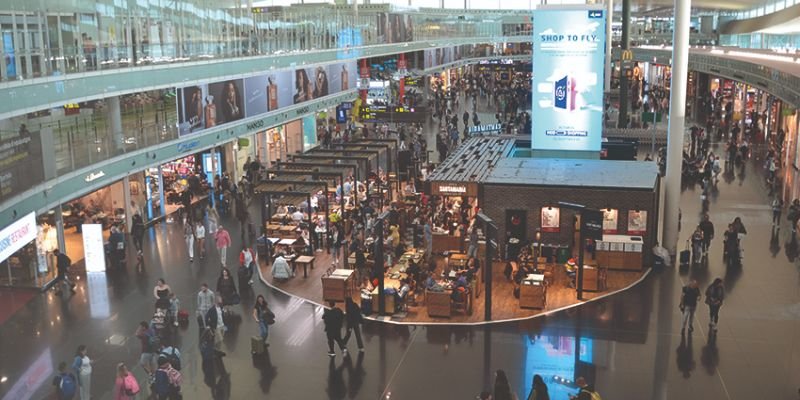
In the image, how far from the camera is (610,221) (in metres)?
20.1

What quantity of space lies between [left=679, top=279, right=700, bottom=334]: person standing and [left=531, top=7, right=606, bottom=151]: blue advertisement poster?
9486 millimetres

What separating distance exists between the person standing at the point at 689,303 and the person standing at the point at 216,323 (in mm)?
8843

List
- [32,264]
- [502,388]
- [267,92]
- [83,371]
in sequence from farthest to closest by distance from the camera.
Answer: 1. [267,92]
2. [32,264]
3. [83,371]
4. [502,388]

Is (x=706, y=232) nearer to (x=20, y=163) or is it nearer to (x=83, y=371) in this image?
(x=83, y=371)

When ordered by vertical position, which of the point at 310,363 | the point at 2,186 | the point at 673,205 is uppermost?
the point at 2,186

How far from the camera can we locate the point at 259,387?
13.0 m

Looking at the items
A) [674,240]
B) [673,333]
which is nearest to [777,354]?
[673,333]

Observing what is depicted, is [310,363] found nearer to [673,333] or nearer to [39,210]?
[673,333]

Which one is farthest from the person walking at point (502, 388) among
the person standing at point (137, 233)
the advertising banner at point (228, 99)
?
the advertising banner at point (228, 99)

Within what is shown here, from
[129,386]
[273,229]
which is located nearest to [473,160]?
[273,229]

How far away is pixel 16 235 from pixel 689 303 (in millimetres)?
13540

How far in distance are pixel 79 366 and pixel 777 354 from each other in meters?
12.0

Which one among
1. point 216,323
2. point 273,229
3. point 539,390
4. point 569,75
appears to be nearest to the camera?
point 539,390

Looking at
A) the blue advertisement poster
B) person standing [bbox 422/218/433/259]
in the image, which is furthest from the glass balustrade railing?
the blue advertisement poster
